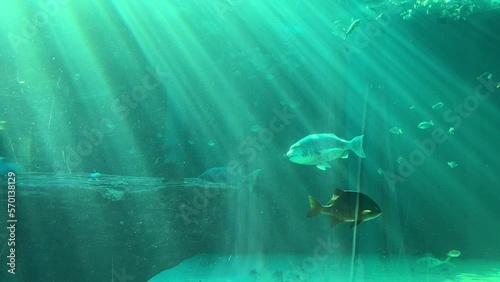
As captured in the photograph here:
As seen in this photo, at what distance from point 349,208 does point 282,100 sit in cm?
818

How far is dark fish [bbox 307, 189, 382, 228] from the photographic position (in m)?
3.45

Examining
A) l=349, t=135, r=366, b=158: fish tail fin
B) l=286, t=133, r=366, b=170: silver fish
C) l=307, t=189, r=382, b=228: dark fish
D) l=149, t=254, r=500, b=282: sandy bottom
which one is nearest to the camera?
l=307, t=189, r=382, b=228: dark fish

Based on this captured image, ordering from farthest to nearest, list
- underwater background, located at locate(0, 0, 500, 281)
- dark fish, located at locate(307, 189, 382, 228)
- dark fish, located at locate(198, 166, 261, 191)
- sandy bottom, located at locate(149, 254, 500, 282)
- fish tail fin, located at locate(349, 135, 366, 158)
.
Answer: underwater background, located at locate(0, 0, 500, 281), dark fish, located at locate(198, 166, 261, 191), sandy bottom, located at locate(149, 254, 500, 282), fish tail fin, located at locate(349, 135, 366, 158), dark fish, located at locate(307, 189, 382, 228)

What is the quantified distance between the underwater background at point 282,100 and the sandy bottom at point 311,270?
126cm

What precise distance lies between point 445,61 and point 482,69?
1344 millimetres

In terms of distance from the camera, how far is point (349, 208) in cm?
→ 352

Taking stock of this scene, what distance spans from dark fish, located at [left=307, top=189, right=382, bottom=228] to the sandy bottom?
3.58m

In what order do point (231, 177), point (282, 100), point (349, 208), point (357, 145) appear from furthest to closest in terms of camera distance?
1. point (282, 100)
2. point (231, 177)
3. point (357, 145)
4. point (349, 208)

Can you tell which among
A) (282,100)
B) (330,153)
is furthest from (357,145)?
(282,100)

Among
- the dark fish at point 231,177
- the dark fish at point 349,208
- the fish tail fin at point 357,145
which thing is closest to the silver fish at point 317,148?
the fish tail fin at point 357,145

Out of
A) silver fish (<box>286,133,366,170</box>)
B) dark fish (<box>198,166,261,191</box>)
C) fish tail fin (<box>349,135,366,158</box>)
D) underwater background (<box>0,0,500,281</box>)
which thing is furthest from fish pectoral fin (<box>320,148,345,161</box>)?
underwater background (<box>0,0,500,281</box>)

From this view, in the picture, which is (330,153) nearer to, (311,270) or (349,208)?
(349,208)

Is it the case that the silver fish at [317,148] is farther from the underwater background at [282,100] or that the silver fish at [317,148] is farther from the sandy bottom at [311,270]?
the underwater background at [282,100]

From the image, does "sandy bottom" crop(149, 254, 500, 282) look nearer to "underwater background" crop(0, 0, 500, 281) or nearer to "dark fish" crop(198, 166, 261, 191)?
"underwater background" crop(0, 0, 500, 281)
